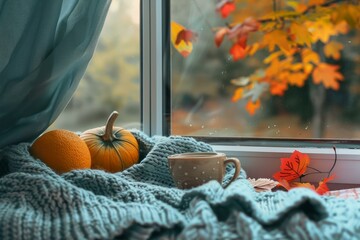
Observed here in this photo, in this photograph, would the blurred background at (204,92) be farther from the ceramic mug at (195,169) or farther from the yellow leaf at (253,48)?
the ceramic mug at (195,169)

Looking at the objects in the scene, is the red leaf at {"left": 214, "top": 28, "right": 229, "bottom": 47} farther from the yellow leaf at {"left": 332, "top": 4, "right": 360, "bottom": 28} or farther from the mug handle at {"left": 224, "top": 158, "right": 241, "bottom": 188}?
the mug handle at {"left": 224, "top": 158, "right": 241, "bottom": 188}

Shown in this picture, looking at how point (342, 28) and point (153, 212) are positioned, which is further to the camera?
point (342, 28)

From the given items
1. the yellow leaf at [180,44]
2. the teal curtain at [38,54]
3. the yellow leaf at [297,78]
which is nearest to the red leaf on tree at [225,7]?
the yellow leaf at [180,44]

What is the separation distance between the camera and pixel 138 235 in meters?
0.75

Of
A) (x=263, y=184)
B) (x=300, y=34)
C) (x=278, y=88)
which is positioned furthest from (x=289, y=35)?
(x=263, y=184)

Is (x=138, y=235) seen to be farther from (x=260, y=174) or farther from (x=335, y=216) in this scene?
(x=260, y=174)

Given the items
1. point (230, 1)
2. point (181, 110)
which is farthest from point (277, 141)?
point (230, 1)

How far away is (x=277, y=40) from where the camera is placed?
1322 millimetres

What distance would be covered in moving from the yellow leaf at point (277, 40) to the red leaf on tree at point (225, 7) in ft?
0.35

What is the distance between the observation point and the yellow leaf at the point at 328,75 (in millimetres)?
1290

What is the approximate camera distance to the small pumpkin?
1115 mm

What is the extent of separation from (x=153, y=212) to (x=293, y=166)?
53cm

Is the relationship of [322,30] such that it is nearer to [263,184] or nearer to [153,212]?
[263,184]

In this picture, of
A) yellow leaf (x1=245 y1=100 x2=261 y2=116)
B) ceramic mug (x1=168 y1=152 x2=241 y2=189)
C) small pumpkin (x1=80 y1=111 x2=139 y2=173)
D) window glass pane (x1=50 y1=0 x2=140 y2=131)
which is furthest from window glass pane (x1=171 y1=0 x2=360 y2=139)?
ceramic mug (x1=168 y1=152 x2=241 y2=189)
